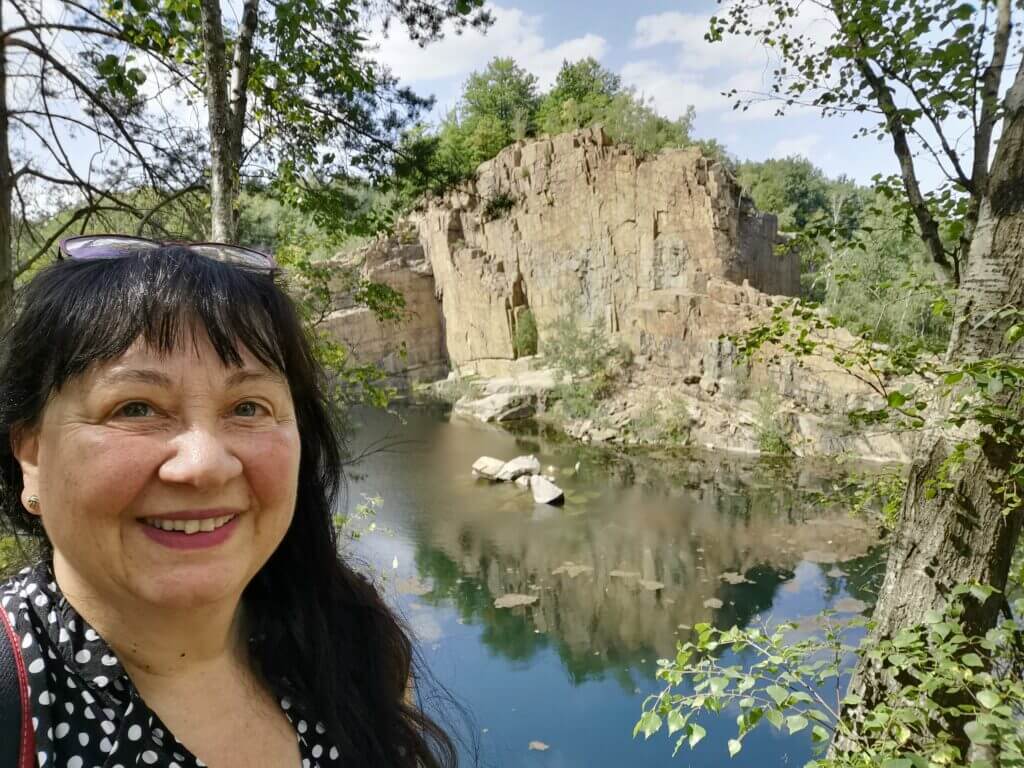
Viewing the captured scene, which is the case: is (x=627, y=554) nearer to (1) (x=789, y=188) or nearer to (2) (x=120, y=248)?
(2) (x=120, y=248)

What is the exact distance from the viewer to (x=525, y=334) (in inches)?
1022

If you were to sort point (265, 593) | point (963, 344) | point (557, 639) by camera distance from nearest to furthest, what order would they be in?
1. point (265, 593)
2. point (963, 344)
3. point (557, 639)

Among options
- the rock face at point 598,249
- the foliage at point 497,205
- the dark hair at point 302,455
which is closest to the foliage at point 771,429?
the rock face at point 598,249

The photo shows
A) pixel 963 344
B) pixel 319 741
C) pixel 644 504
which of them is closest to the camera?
pixel 319 741

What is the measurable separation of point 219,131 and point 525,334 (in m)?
23.2

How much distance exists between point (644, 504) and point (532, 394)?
958cm

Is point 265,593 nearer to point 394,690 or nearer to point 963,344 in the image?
point 394,690

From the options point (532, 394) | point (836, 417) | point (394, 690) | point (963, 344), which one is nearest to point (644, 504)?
point (836, 417)

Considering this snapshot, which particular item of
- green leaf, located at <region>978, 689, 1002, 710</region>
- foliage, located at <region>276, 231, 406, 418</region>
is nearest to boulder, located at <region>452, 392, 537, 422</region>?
foliage, located at <region>276, 231, 406, 418</region>

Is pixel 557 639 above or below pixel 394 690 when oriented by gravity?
below

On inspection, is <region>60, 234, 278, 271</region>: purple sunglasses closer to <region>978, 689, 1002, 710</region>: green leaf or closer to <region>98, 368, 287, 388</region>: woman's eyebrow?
<region>98, 368, 287, 388</region>: woman's eyebrow

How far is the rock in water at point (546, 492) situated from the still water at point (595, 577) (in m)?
0.25

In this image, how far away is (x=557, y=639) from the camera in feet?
28.6

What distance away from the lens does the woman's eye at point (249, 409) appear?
0.84m
